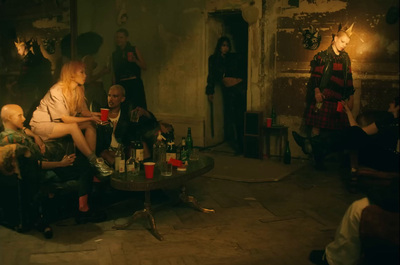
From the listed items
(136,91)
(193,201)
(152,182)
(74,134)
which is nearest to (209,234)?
(193,201)

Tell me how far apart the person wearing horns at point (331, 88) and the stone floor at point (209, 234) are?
1.30 m

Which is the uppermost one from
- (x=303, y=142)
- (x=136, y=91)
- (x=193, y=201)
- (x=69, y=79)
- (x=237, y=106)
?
(x=69, y=79)

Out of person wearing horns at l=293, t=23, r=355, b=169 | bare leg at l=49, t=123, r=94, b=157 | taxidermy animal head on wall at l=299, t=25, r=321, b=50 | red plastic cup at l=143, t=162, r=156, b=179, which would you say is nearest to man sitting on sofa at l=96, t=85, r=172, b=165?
bare leg at l=49, t=123, r=94, b=157

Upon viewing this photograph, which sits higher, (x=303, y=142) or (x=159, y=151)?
(x=159, y=151)

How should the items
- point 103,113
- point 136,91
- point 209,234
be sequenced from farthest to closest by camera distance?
point 136,91, point 103,113, point 209,234

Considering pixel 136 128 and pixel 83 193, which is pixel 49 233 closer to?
pixel 83 193

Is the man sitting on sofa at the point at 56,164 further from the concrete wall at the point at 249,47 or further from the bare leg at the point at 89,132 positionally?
the concrete wall at the point at 249,47

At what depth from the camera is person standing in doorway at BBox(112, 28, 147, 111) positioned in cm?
832

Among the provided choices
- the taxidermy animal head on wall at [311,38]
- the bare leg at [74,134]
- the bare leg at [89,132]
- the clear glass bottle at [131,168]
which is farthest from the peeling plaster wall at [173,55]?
the clear glass bottle at [131,168]

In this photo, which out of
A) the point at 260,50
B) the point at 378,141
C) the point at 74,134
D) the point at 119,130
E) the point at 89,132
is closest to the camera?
the point at 378,141

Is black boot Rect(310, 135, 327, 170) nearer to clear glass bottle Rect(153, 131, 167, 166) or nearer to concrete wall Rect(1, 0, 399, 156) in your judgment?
concrete wall Rect(1, 0, 399, 156)

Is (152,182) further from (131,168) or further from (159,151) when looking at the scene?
(159,151)

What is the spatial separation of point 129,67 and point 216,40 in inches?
64.6

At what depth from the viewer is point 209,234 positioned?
448cm
